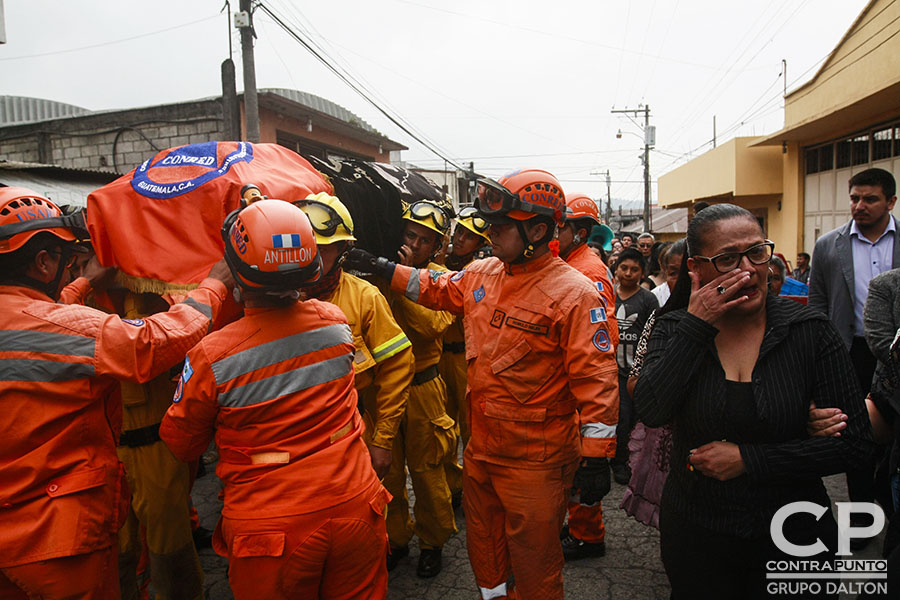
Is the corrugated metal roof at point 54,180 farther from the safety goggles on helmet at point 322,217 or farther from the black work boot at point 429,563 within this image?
the black work boot at point 429,563

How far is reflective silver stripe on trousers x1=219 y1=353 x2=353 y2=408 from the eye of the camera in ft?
6.47

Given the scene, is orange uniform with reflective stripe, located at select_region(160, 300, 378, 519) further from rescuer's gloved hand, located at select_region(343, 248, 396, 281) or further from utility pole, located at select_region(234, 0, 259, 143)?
utility pole, located at select_region(234, 0, 259, 143)

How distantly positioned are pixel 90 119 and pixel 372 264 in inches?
437

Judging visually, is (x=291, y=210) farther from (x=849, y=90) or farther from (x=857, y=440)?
(x=849, y=90)

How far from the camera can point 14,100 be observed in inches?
539

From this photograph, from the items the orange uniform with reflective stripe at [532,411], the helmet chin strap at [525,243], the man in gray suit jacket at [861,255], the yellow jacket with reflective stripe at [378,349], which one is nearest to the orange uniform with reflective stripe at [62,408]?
the yellow jacket with reflective stripe at [378,349]

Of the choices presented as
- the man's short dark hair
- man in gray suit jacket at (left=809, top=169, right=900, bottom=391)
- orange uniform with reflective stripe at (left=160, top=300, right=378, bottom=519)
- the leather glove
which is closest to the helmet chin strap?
the leather glove

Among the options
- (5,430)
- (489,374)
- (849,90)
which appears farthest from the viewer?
(849,90)

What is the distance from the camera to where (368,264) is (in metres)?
3.27

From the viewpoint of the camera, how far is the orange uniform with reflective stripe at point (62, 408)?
1.99 meters

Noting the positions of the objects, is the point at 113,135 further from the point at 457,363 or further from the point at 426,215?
the point at 426,215

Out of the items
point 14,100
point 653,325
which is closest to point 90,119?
point 14,100

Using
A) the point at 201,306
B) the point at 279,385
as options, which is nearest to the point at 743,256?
the point at 279,385

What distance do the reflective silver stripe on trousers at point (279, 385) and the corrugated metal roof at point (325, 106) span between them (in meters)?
11.1
